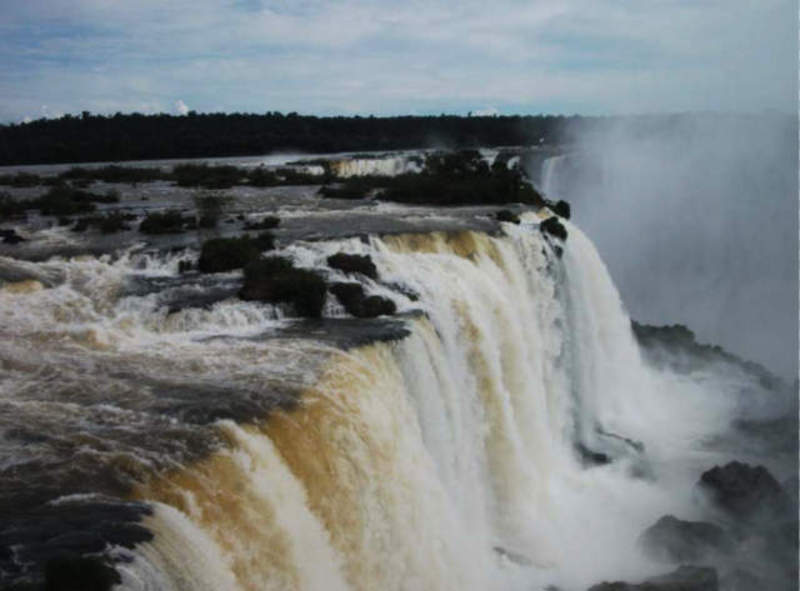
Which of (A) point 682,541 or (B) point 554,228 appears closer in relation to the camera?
(A) point 682,541

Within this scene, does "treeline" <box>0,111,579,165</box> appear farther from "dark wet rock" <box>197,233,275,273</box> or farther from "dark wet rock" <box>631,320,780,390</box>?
"dark wet rock" <box>197,233,275,273</box>

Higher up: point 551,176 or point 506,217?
point 551,176

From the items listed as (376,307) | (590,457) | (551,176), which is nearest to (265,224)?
(376,307)

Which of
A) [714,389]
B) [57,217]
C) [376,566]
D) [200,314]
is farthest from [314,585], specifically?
[714,389]

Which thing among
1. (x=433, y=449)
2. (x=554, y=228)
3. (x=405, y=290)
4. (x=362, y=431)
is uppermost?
(x=554, y=228)

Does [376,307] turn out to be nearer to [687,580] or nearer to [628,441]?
[687,580]

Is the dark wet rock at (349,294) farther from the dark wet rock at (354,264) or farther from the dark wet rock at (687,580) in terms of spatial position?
the dark wet rock at (687,580)
